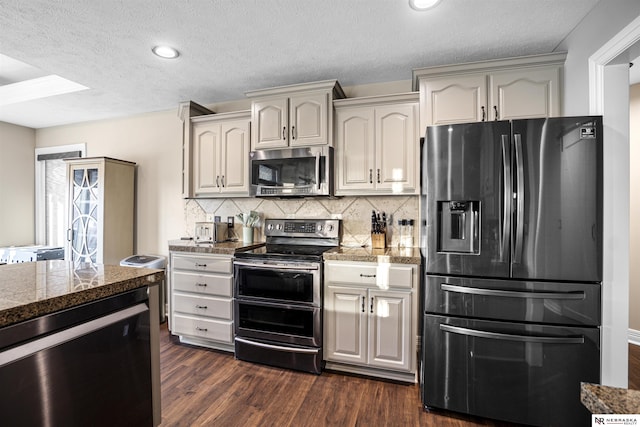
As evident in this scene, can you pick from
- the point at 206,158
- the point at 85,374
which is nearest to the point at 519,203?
the point at 85,374

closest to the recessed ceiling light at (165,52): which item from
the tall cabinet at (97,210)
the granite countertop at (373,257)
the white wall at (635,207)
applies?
the tall cabinet at (97,210)

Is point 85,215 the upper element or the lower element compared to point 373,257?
upper

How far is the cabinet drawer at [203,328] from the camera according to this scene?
2547mm

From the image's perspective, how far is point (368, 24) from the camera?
1898mm

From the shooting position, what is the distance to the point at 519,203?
1671 mm

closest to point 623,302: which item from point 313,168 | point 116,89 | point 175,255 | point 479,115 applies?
point 479,115

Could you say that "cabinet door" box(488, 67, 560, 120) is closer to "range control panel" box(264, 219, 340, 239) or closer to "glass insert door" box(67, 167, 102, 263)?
"range control panel" box(264, 219, 340, 239)

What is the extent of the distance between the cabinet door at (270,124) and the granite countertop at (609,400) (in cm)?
244

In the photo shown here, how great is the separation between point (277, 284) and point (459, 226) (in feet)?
4.61

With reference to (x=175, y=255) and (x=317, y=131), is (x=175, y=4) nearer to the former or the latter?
(x=317, y=131)

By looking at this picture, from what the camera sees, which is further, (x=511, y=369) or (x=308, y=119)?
(x=308, y=119)

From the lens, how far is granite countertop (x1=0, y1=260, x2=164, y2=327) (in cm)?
90

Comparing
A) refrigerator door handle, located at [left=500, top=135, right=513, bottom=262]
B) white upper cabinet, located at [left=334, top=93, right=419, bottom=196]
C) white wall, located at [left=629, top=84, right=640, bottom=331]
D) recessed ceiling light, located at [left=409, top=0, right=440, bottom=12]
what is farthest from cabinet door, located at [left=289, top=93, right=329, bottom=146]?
white wall, located at [left=629, top=84, right=640, bottom=331]

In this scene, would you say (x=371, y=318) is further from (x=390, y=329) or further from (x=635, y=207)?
(x=635, y=207)
